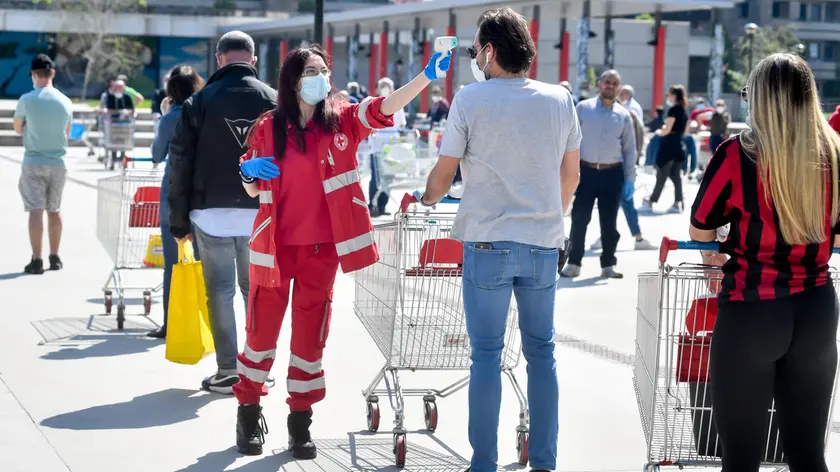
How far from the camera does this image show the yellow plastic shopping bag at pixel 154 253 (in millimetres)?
8977

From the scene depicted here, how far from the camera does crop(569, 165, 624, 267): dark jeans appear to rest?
11.5 m

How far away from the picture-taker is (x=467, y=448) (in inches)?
231

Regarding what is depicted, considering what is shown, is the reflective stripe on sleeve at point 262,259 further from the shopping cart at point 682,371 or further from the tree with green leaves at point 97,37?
the tree with green leaves at point 97,37

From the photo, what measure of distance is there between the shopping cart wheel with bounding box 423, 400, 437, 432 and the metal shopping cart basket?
269 millimetres

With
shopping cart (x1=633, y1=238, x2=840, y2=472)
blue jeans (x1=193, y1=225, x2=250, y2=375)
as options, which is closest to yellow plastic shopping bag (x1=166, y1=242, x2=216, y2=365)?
blue jeans (x1=193, y1=225, x2=250, y2=375)

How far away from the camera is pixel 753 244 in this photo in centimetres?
396

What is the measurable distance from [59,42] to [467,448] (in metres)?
64.2

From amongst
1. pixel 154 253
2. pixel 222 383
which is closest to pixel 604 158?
pixel 154 253

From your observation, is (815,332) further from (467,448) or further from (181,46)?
(181,46)

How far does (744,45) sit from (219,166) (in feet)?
262

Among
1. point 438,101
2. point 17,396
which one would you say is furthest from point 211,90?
point 438,101

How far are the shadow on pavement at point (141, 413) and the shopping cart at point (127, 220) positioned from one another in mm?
2169

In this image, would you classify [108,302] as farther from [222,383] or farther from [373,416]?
[373,416]

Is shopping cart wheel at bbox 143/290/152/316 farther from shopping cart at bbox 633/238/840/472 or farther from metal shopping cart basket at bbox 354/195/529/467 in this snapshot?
shopping cart at bbox 633/238/840/472
